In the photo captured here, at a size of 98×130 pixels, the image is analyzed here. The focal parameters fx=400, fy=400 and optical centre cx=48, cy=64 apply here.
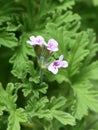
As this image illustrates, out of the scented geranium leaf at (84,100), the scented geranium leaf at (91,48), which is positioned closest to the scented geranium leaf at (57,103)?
the scented geranium leaf at (84,100)

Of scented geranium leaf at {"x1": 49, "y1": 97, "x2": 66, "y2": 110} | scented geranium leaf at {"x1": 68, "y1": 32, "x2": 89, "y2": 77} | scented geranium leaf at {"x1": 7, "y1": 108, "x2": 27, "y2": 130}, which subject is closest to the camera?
scented geranium leaf at {"x1": 7, "y1": 108, "x2": 27, "y2": 130}

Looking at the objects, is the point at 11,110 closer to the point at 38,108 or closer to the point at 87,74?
the point at 38,108

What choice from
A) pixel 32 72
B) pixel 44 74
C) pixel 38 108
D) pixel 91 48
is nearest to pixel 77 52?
pixel 91 48

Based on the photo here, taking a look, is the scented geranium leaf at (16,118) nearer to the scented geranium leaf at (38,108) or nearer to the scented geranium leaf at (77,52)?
the scented geranium leaf at (38,108)

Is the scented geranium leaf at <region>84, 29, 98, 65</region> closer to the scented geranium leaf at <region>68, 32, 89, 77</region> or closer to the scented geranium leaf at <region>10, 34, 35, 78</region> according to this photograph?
the scented geranium leaf at <region>68, 32, 89, 77</region>

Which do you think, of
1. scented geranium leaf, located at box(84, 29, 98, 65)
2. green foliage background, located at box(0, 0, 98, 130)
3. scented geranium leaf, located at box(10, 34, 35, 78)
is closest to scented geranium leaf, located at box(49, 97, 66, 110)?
green foliage background, located at box(0, 0, 98, 130)

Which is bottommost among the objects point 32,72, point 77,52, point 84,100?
point 84,100
